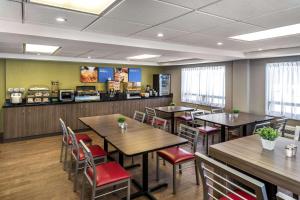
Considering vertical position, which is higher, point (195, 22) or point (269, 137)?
point (195, 22)

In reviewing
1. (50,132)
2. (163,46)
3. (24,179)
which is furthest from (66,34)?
(50,132)

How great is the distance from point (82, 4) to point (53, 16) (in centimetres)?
51

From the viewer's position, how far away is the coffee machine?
512 centimetres

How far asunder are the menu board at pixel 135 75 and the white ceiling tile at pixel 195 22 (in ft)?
16.2

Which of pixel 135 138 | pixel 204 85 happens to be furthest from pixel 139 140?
pixel 204 85

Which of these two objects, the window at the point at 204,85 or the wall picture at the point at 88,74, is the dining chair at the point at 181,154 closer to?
the window at the point at 204,85

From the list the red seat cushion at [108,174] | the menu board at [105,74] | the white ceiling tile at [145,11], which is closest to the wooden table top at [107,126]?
the red seat cushion at [108,174]

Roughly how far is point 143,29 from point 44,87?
448 centimetres

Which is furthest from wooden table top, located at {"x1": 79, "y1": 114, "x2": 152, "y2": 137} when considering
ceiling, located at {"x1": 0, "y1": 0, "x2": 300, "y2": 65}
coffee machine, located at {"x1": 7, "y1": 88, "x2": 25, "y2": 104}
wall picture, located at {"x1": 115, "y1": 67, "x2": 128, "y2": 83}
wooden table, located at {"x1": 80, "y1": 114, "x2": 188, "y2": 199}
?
wall picture, located at {"x1": 115, "y1": 67, "x2": 128, "y2": 83}

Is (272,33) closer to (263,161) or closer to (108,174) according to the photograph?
(263,161)

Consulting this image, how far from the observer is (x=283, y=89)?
466cm

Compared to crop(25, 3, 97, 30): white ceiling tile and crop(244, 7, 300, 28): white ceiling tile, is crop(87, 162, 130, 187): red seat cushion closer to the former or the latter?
crop(25, 3, 97, 30): white ceiling tile

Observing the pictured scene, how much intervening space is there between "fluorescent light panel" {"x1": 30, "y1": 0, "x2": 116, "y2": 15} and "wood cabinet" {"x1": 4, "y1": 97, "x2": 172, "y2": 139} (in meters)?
4.10

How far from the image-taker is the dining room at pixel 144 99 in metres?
1.93
